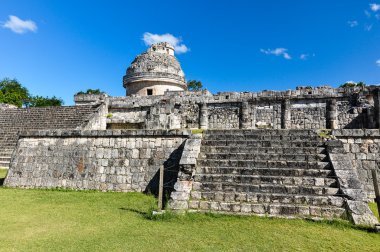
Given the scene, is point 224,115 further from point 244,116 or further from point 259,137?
point 259,137

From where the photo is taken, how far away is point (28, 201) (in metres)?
7.44

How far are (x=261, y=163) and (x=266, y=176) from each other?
548 mm

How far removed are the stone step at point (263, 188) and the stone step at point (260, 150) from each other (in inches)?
53.5

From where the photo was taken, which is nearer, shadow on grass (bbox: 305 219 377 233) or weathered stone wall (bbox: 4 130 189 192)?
shadow on grass (bbox: 305 219 377 233)

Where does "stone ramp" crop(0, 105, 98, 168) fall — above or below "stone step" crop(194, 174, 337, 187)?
above

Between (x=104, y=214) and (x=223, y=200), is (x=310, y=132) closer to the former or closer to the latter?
(x=223, y=200)

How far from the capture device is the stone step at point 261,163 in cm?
686

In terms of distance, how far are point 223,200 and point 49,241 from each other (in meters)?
3.43

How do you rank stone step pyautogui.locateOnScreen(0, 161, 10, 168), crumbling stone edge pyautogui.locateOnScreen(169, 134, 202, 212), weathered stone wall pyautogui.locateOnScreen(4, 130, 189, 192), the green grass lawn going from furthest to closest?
stone step pyautogui.locateOnScreen(0, 161, 10, 168), weathered stone wall pyautogui.locateOnScreen(4, 130, 189, 192), crumbling stone edge pyautogui.locateOnScreen(169, 134, 202, 212), the green grass lawn

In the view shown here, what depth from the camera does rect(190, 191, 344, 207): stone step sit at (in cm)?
580

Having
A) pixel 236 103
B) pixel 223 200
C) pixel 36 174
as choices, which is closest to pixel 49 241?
pixel 223 200

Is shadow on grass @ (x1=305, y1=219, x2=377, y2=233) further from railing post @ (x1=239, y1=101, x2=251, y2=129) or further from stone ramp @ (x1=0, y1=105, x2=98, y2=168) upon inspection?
stone ramp @ (x1=0, y1=105, x2=98, y2=168)

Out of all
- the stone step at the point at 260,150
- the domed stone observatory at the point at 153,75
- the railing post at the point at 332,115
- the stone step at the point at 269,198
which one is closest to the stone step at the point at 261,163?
the stone step at the point at 260,150

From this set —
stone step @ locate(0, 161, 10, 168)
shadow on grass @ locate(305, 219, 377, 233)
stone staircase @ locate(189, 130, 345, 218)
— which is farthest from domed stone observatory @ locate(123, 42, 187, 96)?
shadow on grass @ locate(305, 219, 377, 233)
